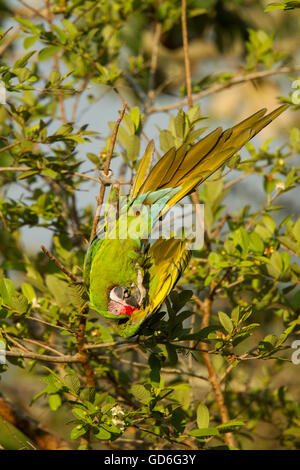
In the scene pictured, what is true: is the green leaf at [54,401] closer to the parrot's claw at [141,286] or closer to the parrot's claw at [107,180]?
the parrot's claw at [141,286]

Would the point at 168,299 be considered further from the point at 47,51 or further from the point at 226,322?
the point at 47,51

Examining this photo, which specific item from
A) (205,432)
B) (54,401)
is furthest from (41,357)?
(54,401)

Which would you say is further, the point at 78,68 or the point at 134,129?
the point at 78,68

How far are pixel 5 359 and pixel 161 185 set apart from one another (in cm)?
86

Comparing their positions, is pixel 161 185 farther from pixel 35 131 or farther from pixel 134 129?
pixel 35 131

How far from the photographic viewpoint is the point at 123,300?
1.50 metres

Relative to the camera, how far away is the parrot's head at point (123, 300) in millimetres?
1490

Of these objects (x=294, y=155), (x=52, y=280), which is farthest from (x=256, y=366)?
(x=52, y=280)

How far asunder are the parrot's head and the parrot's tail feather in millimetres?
268

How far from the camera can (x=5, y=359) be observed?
5.90ft

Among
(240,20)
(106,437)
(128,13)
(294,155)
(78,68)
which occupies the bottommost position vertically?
(106,437)

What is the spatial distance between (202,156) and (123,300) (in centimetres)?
50

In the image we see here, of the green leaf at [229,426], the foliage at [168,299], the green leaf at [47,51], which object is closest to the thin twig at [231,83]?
the foliage at [168,299]

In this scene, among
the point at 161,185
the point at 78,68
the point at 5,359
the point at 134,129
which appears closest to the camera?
the point at 161,185
